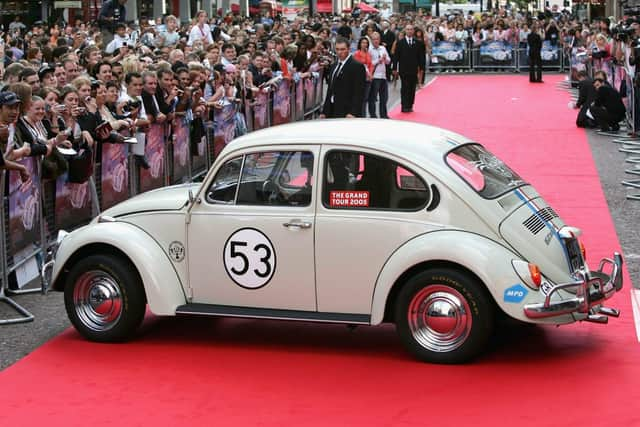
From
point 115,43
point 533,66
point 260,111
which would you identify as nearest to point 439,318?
point 260,111

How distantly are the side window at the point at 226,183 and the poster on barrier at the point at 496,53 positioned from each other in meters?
37.4

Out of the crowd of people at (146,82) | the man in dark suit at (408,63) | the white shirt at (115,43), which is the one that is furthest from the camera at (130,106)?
the man in dark suit at (408,63)

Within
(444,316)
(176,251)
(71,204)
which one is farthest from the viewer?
(71,204)

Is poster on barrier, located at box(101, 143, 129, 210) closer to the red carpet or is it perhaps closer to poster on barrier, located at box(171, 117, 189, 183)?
poster on barrier, located at box(171, 117, 189, 183)

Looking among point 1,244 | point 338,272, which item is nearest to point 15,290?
point 1,244

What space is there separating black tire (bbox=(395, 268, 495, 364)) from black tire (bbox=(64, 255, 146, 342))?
203 cm

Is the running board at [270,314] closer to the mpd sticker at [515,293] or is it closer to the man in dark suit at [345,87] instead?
the mpd sticker at [515,293]

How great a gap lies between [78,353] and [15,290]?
2.25 meters

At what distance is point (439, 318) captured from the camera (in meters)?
7.98

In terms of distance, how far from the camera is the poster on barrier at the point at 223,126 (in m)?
17.9

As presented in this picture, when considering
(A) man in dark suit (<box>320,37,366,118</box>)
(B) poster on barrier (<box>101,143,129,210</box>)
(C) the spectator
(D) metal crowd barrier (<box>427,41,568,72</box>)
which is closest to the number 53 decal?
(B) poster on barrier (<box>101,143,129,210</box>)

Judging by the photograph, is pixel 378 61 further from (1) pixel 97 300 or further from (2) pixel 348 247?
(2) pixel 348 247

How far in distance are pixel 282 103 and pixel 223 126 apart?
5.05 metres

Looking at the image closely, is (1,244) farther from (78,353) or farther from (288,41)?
(288,41)
